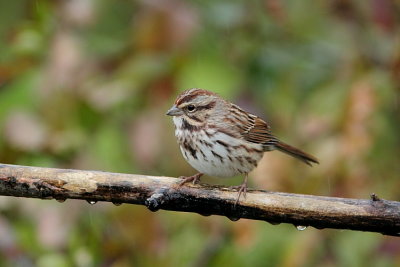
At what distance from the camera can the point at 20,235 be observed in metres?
4.91

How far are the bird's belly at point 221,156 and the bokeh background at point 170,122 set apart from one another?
20cm

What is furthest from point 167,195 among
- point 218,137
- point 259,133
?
point 259,133

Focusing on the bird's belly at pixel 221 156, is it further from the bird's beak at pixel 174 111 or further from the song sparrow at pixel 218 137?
the bird's beak at pixel 174 111

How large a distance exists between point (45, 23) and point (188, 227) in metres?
1.69

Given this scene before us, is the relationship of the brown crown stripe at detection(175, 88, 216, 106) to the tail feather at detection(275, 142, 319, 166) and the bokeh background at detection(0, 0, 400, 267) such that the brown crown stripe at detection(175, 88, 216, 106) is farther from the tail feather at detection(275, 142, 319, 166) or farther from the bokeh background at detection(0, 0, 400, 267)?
the tail feather at detection(275, 142, 319, 166)

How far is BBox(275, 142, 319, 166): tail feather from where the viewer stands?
17.2ft

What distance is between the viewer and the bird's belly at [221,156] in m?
4.96

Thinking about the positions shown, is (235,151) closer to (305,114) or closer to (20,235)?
(305,114)

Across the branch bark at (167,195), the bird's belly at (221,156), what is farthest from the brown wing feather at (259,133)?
the branch bark at (167,195)

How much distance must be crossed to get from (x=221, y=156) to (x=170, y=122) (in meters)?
0.43

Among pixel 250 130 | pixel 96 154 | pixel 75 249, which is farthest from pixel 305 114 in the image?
pixel 75 249

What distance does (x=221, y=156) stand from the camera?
504 cm

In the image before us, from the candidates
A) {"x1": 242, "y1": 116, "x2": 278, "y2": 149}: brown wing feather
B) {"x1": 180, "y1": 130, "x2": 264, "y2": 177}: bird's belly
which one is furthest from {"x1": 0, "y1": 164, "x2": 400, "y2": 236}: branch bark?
{"x1": 242, "y1": 116, "x2": 278, "y2": 149}: brown wing feather

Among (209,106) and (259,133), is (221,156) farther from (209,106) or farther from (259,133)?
(259,133)
